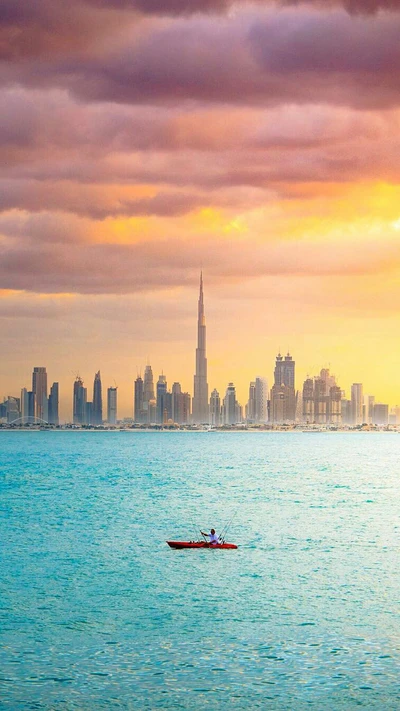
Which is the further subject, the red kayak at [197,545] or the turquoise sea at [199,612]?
the red kayak at [197,545]

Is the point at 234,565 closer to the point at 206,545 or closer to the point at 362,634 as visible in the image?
the point at 206,545

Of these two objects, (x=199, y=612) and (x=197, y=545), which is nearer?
(x=199, y=612)

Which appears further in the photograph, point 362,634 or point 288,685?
point 362,634

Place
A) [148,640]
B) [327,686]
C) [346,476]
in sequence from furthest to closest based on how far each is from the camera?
[346,476]
[148,640]
[327,686]

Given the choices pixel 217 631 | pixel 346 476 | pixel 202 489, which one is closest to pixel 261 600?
pixel 217 631

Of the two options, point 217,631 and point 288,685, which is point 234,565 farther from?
point 288,685

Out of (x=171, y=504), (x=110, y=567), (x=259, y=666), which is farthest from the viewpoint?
(x=171, y=504)

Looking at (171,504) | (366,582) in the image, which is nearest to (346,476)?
(171,504)

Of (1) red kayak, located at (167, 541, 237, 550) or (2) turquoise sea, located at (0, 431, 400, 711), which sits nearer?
(2) turquoise sea, located at (0, 431, 400, 711)

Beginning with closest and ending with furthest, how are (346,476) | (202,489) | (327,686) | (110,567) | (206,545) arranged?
(327,686), (110,567), (206,545), (202,489), (346,476)
